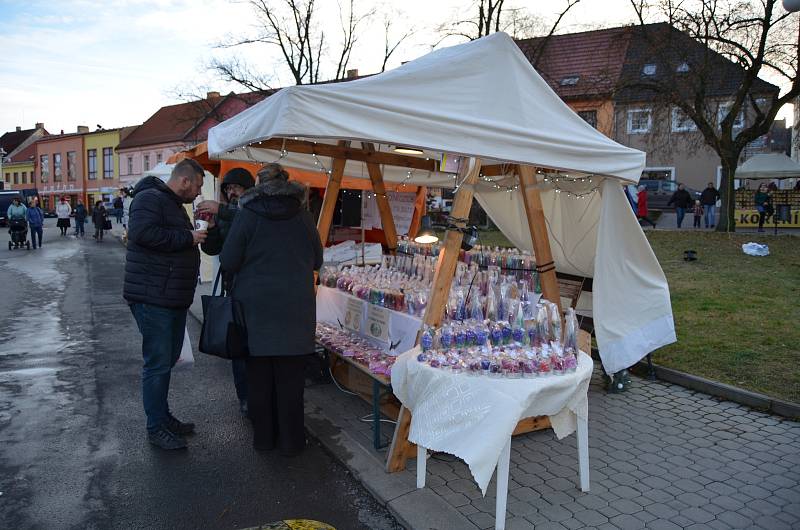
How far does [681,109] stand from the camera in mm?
19250

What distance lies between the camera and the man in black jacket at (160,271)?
384 cm

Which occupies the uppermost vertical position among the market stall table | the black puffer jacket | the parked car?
the parked car

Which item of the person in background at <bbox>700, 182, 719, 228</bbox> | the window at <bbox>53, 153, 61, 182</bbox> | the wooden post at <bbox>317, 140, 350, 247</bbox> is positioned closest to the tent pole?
the wooden post at <bbox>317, 140, 350, 247</bbox>

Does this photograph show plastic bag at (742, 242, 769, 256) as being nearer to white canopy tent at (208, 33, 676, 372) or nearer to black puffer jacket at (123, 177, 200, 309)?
white canopy tent at (208, 33, 676, 372)

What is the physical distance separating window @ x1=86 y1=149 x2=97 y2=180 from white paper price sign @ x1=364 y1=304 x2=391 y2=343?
57623mm

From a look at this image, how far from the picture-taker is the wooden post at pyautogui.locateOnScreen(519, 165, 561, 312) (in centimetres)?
478

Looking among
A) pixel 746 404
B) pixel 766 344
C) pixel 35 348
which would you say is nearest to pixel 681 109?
pixel 766 344

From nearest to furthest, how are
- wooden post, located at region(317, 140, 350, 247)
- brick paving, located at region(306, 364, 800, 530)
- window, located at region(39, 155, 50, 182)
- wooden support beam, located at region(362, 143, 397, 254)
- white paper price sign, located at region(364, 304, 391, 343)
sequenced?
brick paving, located at region(306, 364, 800, 530) < white paper price sign, located at region(364, 304, 391, 343) < wooden post, located at region(317, 140, 350, 247) < wooden support beam, located at region(362, 143, 397, 254) < window, located at region(39, 155, 50, 182)

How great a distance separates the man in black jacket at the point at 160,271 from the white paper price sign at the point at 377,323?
1.53m

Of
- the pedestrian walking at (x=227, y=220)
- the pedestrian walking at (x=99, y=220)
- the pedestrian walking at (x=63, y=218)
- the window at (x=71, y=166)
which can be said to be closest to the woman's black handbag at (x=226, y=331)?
the pedestrian walking at (x=227, y=220)

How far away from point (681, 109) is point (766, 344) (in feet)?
49.6

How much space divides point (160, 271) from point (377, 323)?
1795mm

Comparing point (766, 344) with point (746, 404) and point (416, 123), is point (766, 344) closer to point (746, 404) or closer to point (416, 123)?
point (746, 404)

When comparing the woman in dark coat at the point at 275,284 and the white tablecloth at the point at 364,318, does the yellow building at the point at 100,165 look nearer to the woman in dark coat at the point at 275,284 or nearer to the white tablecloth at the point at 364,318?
the white tablecloth at the point at 364,318
